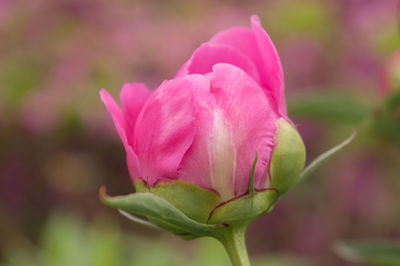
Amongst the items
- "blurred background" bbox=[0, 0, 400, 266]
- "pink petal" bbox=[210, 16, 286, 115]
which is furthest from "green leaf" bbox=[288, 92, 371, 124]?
"blurred background" bbox=[0, 0, 400, 266]

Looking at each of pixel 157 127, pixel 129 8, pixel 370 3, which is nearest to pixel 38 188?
pixel 129 8

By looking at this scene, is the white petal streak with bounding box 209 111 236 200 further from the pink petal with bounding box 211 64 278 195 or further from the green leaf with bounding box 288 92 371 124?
the green leaf with bounding box 288 92 371 124

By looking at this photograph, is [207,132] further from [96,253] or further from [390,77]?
[96,253]

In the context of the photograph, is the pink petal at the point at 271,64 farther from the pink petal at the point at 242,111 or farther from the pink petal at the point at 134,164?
the pink petal at the point at 134,164

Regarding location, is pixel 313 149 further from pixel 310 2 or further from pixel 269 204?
pixel 269 204

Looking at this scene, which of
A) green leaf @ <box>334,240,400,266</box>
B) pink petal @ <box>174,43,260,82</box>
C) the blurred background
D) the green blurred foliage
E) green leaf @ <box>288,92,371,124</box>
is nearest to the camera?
pink petal @ <box>174,43,260,82</box>

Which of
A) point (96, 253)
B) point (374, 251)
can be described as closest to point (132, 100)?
point (374, 251)
